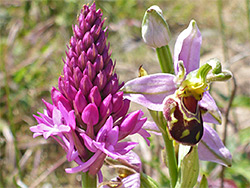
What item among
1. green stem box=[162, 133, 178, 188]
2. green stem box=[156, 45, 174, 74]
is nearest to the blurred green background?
green stem box=[162, 133, 178, 188]

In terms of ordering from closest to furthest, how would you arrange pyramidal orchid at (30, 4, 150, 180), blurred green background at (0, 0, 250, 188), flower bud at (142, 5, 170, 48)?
pyramidal orchid at (30, 4, 150, 180)
flower bud at (142, 5, 170, 48)
blurred green background at (0, 0, 250, 188)

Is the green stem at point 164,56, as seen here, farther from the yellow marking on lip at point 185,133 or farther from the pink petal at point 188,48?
the yellow marking on lip at point 185,133

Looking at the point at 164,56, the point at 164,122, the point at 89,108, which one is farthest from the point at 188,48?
the point at 89,108

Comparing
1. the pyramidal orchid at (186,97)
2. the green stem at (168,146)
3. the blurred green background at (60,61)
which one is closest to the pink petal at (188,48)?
the pyramidal orchid at (186,97)

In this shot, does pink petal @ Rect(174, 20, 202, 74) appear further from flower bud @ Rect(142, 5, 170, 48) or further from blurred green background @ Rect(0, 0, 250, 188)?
blurred green background @ Rect(0, 0, 250, 188)

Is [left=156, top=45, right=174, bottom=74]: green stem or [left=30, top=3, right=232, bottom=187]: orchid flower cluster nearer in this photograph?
[left=30, top=3, right=232, bottom=187]: orchid flower cluster

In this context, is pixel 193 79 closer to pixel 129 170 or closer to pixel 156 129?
pixel 156 129
